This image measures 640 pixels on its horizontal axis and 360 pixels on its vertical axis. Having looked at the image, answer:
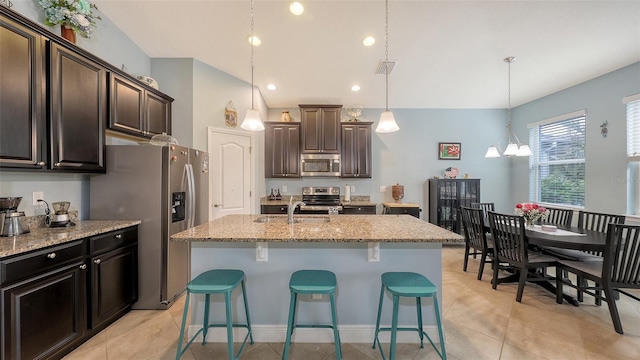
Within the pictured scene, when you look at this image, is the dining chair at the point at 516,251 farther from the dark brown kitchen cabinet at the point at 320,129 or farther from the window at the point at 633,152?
the dark brown kitchen cabinet at the point at 320,129

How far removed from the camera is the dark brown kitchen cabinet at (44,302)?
1.42 metres

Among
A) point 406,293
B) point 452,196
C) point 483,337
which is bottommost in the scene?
point 483,337

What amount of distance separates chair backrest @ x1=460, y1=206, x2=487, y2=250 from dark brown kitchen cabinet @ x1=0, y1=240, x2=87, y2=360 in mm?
4234

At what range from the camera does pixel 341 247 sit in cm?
192

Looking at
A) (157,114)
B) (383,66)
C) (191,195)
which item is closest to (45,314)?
(191,195)

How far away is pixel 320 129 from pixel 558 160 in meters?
4.22

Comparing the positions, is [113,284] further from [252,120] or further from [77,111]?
[252,120]

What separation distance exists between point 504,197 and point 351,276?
Answer: 4.81 meters

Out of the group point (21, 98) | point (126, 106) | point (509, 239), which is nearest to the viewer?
point (21, 98)

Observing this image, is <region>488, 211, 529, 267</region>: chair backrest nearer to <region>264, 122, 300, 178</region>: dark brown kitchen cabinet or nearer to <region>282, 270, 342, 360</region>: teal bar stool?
<region>282, 270, 342, 360</region>: teal bar stool

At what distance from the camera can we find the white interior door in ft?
11.7

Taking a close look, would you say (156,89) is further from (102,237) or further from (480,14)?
(480,14)

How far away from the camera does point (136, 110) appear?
2.71 m

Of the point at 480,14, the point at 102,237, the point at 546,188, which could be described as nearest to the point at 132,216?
the point at 102,237
